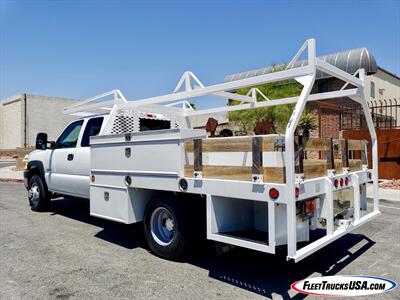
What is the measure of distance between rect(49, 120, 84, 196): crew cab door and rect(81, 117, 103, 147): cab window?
181 millimetres

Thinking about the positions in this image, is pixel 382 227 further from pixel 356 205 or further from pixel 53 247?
pixel 53 247

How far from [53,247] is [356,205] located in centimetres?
448

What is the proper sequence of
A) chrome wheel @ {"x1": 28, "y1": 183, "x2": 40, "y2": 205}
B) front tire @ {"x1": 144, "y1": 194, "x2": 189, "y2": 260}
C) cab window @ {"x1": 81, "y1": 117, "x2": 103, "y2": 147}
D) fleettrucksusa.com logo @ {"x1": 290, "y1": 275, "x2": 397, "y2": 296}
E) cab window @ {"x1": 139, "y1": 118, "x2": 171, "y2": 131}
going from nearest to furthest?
fleettrucksusa.com logo @ {"x1": 290, "y1": 275, "x2": 397, "y2": 296}
front tire @ {"x1": 144, "y1": 194, "x2": 189, "y2": 260}
cab window @ {"x1": 81, "y1": 117, "x2": 103, "y2": 147}
cab window @ {"x1": 139, "y1": 118, "x2": 171, "y2": 131}
chrome wheel @ {"x1": 28, "y1": 183, "x2": 40, "y2": 205}

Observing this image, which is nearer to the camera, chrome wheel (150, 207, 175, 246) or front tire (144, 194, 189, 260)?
front tire (144, 194, 189, 260)

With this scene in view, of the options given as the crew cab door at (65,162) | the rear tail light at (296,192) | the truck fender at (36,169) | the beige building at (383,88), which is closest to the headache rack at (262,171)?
the rear tail light at (296,192)

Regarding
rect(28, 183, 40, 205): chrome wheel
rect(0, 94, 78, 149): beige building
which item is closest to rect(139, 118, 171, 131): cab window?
rect(28, 183, 40, 205): chrome wheel

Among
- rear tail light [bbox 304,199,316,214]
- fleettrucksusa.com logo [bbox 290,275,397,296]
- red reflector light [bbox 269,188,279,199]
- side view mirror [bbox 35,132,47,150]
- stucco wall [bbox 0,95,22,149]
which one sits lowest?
fleettrucksusa.com logo [bbox 290,275,397,296]

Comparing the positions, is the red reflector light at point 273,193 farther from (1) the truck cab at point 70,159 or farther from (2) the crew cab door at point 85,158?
(2) the crew cab door at point 85,158

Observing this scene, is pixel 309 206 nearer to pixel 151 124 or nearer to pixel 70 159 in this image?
pixel 151 124

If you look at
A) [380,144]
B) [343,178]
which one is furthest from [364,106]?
[380,144]

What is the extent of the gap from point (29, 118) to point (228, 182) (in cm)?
4716

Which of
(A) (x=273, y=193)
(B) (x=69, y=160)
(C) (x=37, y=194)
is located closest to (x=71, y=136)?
(B) (x=69, y=160)

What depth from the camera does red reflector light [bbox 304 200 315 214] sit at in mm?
3813

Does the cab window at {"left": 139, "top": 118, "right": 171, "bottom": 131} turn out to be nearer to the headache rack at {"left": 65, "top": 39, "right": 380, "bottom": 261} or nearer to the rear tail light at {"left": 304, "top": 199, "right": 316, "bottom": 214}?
the headache rack at {"left": 65, "top": 39, "right": 380, "bottom": 261}
